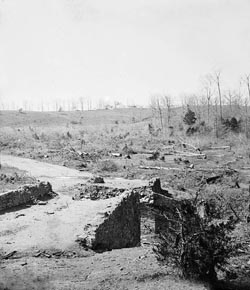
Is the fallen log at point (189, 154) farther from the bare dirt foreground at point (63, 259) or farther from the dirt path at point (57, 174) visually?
the bare dirt foreground at point (63, 259)

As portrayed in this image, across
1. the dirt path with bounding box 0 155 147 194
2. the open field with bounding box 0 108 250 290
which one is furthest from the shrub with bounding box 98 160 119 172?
the dirt path with bounding box 0 155 147 194

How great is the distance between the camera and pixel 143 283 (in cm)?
572

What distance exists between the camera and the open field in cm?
604

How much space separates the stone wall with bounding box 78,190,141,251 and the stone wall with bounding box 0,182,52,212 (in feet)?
10.2

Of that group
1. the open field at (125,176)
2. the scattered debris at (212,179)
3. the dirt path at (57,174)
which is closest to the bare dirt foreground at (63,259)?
the open field at (125,176)

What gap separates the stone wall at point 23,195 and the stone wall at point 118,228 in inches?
122

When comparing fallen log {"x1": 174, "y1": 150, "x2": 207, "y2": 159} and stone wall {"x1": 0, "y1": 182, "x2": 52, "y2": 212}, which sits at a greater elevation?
stone wall {"x1": 0, "y1": 182, "x2": 52, "y2": 212}

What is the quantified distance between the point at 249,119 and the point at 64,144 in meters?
24.3

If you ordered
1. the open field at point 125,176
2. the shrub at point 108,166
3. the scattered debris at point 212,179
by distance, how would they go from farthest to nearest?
1. the shrub at point 108,166
2. the scattered debris at point 212,179
3. the open field at point 125,176

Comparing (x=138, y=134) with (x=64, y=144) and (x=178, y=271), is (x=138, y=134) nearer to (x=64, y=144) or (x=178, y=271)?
(x=64, y=144)

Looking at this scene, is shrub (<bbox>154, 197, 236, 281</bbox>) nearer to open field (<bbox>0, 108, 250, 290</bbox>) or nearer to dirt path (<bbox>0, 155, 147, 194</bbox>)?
open field (<bbox>0, 108, 250, 290</bbox>)

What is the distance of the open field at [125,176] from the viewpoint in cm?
604

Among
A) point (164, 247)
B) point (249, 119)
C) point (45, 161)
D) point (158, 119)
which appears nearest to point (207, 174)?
point (45, 161)

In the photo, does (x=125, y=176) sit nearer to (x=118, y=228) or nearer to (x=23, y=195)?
(x=23, y=195)
